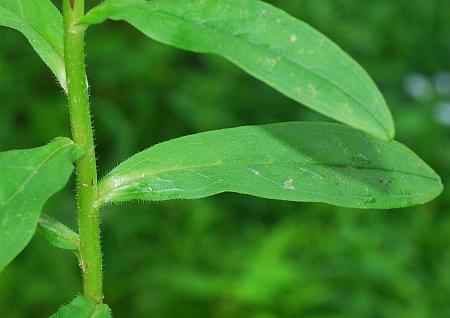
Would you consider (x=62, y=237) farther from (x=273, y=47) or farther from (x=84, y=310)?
(x=273, y=47)

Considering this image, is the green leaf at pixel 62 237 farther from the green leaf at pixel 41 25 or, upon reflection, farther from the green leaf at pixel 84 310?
the green leaf at pixel 41 25

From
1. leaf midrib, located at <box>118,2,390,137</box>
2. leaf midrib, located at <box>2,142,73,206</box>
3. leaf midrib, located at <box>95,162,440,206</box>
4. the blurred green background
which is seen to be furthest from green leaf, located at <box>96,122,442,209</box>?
the blurred green background

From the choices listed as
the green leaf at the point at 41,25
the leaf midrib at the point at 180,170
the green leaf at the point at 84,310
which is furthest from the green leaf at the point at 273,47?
the green leaf at the point at 84,310

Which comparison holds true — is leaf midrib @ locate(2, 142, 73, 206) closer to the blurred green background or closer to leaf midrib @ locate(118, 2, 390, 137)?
leaf midrib @ locate(118, 2, 390, 137)

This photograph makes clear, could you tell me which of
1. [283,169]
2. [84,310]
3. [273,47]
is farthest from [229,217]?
[273,47]

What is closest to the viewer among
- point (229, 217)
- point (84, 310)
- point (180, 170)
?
point (84, 310)

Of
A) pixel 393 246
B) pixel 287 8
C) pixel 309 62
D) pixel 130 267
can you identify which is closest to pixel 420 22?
pixel 287 8
